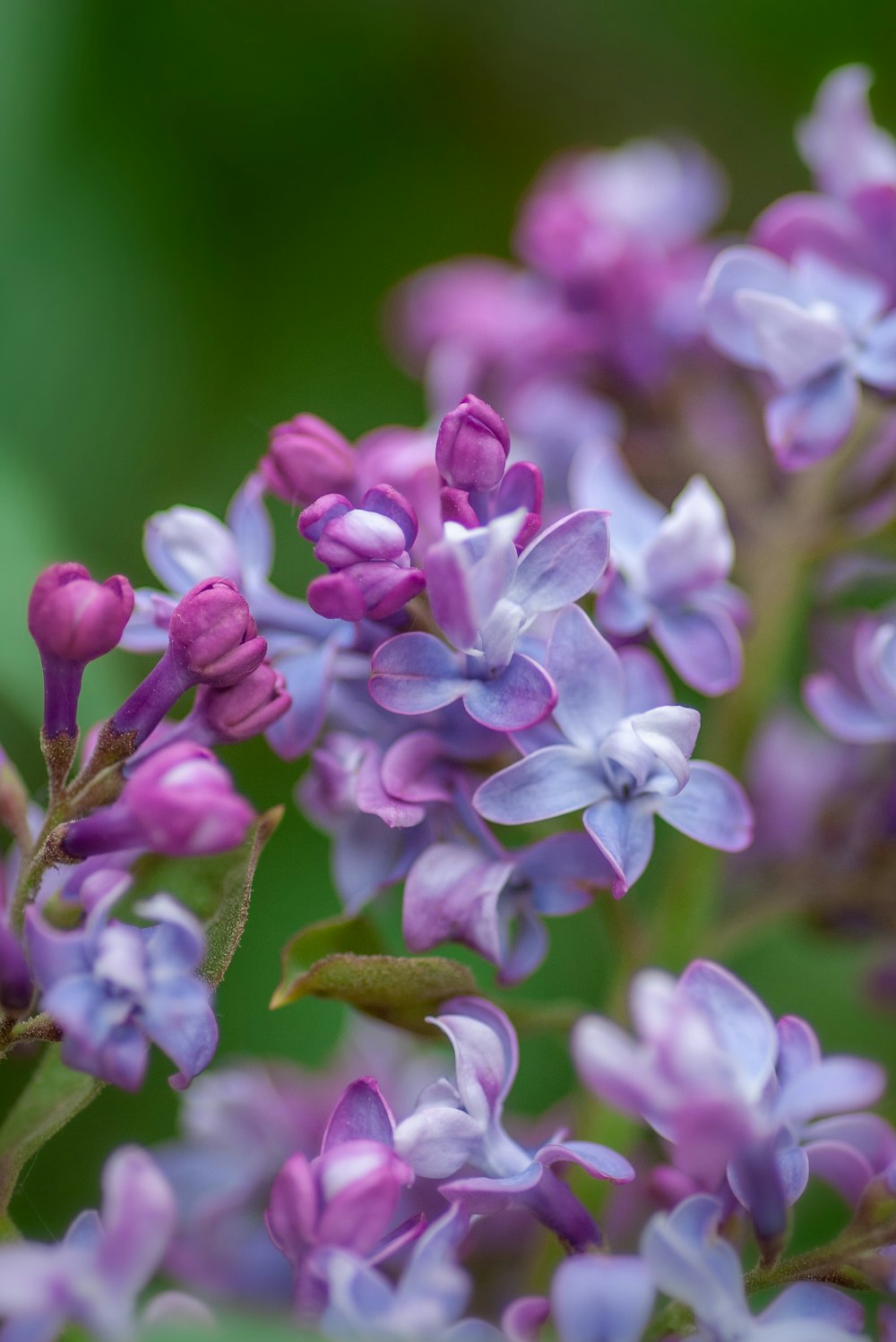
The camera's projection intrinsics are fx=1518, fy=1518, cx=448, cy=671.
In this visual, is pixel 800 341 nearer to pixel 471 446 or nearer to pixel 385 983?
pixel 471 446

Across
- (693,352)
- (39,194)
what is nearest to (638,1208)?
(693,352)

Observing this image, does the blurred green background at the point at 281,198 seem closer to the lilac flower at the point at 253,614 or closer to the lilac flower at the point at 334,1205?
the lilac flower at the point at 253,614

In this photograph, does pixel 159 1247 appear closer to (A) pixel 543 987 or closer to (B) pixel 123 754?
(B) pixel 123 754

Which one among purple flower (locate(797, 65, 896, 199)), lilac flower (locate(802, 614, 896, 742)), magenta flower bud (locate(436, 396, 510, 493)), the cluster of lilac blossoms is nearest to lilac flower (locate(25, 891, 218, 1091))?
the cluster of lilac blossoms

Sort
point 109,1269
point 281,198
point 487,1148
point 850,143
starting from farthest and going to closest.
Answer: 1. point 281,198
2. point 850,143
3. point 487,1148
4. point 109,1269

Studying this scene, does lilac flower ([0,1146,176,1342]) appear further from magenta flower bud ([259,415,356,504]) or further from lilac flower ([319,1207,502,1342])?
magenta flower bud ([259,415,356,504])

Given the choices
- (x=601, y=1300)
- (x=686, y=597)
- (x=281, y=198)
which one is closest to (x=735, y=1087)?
(x=601, y=1300)

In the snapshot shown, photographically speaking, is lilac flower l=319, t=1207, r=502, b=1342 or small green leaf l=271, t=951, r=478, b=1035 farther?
small green leaf l=271, t=951, r=478, b=1035
